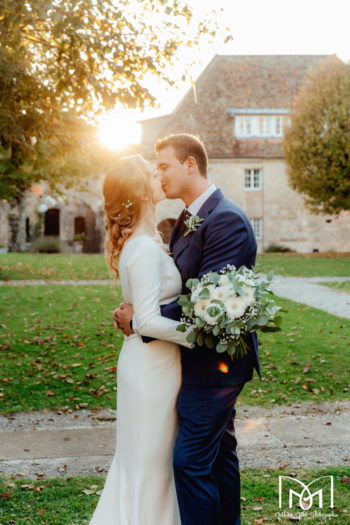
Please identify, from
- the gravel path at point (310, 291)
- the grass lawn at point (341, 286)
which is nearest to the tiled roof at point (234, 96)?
the gravel path at point (310, 291)

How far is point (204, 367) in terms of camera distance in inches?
127

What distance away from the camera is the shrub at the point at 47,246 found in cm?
3875

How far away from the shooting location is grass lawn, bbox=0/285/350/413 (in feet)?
25.0

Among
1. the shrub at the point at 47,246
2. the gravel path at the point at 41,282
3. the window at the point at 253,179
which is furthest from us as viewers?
the shrub at the point at 47,246

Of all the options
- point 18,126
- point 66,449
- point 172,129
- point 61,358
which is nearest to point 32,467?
point 66,449

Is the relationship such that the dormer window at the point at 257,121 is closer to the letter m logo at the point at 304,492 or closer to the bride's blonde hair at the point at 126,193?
the letter m logo at the point at 304,492

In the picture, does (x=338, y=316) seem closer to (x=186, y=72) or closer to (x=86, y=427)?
(x=186, y=72)

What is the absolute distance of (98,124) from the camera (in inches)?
488

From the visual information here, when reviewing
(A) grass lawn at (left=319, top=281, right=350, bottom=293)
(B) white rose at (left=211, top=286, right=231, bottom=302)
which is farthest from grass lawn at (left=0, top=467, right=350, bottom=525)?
(A) grass lawn at (left=319, top=281, right=350, bottom=293)

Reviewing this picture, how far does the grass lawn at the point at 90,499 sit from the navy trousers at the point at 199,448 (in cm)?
124

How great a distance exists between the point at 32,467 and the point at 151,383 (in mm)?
2471

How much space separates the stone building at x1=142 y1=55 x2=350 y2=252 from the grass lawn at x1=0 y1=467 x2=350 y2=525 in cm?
3118

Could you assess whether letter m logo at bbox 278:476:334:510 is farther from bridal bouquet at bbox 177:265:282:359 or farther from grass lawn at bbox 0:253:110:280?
grass lawn at bbox 0:253:110:280

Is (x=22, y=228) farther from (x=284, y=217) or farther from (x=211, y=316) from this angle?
(x=211, y=316)
